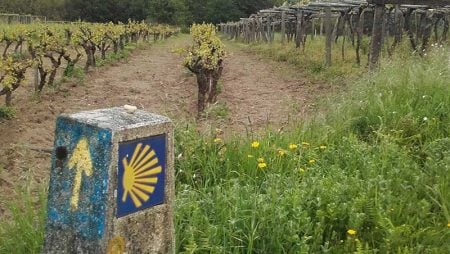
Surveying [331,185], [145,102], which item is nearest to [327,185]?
[331,185]

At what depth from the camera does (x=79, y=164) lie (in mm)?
2131

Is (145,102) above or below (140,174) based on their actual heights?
below

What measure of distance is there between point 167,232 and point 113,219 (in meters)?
0.34

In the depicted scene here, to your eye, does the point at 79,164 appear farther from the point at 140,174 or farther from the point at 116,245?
the point at 116,245

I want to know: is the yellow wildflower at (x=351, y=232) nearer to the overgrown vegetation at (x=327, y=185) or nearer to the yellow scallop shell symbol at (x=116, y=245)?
the overgrown vegetation at (x=327, y=185)

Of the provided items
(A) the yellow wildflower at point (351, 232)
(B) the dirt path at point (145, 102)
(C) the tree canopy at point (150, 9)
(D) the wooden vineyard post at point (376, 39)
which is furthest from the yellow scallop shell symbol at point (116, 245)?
(C) the tree canopy at point (150, 9)

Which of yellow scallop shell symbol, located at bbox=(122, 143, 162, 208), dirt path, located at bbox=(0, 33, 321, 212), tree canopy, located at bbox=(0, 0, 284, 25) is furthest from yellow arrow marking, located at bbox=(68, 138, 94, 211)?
tree canopy, located at bbox=(0, 0, 284, 25)

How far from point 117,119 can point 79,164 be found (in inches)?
8.9

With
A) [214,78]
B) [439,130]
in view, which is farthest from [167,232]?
[214,78]

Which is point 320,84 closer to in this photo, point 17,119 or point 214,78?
point 214,78

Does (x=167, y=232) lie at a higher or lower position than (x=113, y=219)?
lower

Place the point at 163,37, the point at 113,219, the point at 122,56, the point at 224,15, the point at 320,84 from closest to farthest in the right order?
the point at 113,219 < the point at 320,84 < the point at 122,56 < the point at 163,37 < the point at 224,15

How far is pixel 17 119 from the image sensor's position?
9266 millimetres

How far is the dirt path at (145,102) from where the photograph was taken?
6570 millimetres
